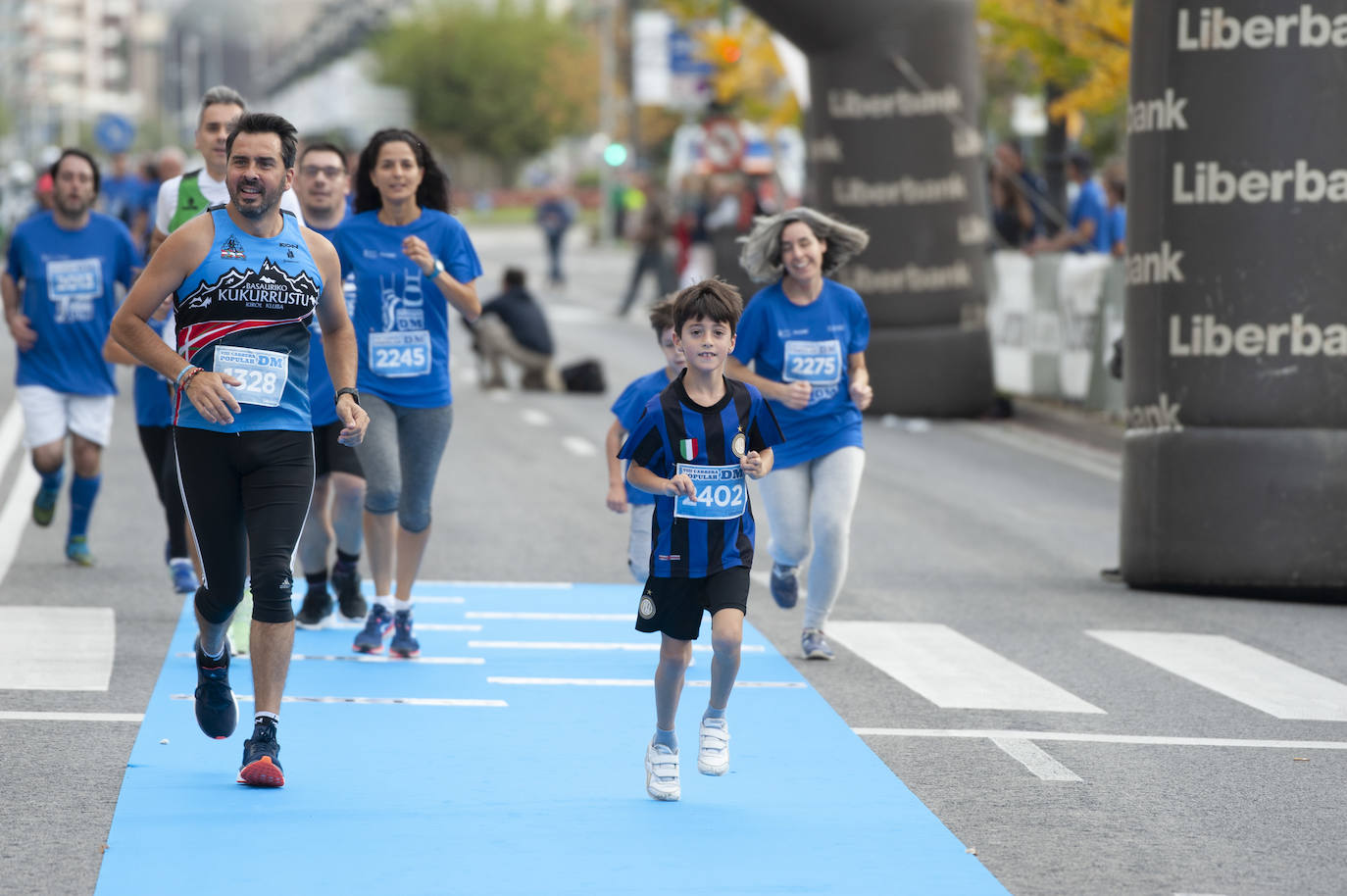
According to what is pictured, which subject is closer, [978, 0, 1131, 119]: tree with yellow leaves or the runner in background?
the runner in background

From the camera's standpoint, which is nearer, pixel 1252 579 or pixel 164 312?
pixel 164 312

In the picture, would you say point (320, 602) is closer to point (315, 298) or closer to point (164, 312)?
point (164, 312)

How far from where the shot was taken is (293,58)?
155500 millimetres

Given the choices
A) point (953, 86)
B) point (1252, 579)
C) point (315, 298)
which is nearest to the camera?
point (315, 298)

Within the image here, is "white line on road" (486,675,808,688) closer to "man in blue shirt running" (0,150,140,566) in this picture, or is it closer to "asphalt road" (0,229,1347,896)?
"asphalt road" (0,229,1347,896)

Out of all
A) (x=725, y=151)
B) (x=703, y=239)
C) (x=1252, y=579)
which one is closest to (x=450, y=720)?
(x=1252, y=579)

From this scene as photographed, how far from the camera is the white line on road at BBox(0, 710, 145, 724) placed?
7.34 meters

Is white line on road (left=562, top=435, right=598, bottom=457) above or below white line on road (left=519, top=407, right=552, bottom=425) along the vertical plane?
below

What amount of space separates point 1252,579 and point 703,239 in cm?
2483

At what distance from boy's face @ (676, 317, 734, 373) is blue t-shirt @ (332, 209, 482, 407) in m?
2.27

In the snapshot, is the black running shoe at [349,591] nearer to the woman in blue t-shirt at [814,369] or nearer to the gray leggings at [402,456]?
the gray leggings at [402,456]

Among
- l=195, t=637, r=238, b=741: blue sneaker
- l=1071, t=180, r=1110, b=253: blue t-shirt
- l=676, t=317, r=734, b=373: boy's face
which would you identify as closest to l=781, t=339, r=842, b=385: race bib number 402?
l=676, t=317, r=734, b=373: boy's face

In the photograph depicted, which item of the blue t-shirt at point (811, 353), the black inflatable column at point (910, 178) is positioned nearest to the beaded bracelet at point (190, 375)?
the blue t-shirt at point (811, 353)

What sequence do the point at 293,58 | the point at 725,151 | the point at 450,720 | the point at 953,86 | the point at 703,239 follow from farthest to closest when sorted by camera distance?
the point at 293,58 → the point at 703,239 → the point at 725,151 → the point at 953,86 → the point at 450,720
